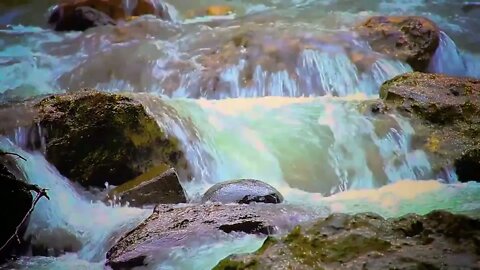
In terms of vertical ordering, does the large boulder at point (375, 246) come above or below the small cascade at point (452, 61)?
above

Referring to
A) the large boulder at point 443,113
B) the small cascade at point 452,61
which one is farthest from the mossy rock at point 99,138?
the small cascade at point 452,61

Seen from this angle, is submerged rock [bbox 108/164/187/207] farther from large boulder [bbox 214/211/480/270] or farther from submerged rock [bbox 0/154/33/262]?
large boulder [bbox 214/211/480/270]

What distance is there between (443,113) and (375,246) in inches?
108

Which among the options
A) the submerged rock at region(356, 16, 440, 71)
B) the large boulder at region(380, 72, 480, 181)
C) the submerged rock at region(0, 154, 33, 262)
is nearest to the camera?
the submerged rock at region(0, 154, 33, 262)

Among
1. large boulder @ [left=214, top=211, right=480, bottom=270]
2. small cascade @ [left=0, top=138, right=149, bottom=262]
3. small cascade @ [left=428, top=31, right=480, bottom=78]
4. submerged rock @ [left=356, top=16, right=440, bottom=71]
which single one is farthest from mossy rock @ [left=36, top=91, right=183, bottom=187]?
small cascade @ [left=428, top=31, right=480, bottom=78]

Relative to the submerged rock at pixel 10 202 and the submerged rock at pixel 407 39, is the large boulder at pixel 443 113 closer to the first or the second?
the submerged rock at pixel 407 39

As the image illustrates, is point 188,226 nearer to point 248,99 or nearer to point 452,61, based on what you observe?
point 248,99

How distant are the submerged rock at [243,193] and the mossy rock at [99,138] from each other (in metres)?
0.63

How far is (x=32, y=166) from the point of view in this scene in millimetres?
3988

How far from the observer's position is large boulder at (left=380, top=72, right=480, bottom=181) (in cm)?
429

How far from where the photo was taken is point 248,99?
19.2 ft

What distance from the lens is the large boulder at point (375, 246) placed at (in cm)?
221

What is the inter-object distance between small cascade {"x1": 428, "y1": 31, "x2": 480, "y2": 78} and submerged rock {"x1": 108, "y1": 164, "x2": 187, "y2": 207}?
3828mm

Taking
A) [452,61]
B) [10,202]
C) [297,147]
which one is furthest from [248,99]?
[10,202]
